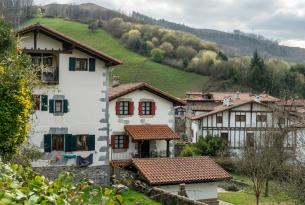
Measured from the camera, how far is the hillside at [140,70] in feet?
278

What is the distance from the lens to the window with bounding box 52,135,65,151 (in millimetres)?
24375

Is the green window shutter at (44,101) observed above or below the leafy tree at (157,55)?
below

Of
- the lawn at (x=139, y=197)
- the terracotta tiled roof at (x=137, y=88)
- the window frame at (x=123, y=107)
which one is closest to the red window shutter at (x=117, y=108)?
the window frame at (x=123, y=107)

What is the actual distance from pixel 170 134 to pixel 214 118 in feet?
43.9

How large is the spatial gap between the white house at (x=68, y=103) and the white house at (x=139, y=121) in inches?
254

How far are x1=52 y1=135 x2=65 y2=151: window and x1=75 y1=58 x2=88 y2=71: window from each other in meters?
3.53

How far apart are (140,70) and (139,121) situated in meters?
57.7

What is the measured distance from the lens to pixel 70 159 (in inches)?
960

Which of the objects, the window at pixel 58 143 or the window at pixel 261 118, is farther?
the window at pixel 261 118

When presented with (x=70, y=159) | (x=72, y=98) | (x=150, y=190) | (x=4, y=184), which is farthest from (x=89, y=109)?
(x=4, y=184)

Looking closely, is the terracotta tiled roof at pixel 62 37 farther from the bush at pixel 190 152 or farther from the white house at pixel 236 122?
the white house at pixel 236 122

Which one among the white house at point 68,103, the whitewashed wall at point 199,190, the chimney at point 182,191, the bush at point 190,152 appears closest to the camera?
the chimney at point 182,191

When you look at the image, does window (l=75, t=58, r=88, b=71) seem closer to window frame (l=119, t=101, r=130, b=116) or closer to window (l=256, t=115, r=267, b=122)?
window frame (l=119, t=101, r=130, b=116)

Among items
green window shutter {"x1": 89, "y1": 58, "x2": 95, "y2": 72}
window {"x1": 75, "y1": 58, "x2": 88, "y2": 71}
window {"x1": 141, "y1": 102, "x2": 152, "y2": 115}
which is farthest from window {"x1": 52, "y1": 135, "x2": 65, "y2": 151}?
window {"x1": 141, "y1": 102, "x2": 152, "y2": 115}
